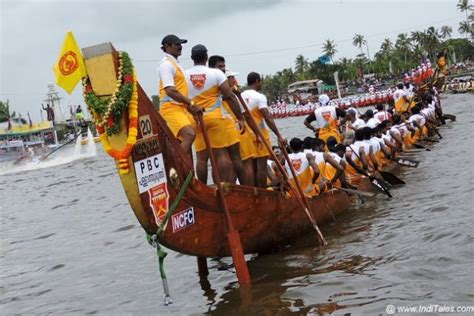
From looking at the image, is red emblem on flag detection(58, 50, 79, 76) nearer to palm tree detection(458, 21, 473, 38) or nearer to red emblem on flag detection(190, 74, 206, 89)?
red emblem on flag detection(190, 74, 206, 89)

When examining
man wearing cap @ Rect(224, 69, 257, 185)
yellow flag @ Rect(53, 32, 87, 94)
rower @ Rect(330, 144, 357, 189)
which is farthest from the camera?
rower @ Rect(330, 144, 357, 189)

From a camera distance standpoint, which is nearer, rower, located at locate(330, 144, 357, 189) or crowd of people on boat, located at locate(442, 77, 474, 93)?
rower, located at locate(330, 144, 357, 189)

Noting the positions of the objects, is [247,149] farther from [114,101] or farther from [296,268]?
[114,101]

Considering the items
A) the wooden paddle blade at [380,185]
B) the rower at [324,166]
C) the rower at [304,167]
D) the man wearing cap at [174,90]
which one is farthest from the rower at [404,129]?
the man wearing cap at [174,90]

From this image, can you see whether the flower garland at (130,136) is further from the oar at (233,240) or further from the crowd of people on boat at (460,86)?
the crowd of people on boat at (460,86)

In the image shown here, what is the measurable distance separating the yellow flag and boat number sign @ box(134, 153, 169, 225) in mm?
892

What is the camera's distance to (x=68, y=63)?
4.73 m

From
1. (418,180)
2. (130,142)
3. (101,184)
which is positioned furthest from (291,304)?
(101,184)

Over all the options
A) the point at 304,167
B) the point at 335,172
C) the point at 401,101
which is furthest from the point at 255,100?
the point at 401,101

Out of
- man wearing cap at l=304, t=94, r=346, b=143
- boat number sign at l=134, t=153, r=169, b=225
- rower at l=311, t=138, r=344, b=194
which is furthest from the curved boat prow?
man wearing cap at l=304, t=94, r=346, b=143

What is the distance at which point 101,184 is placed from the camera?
19.3 meters
